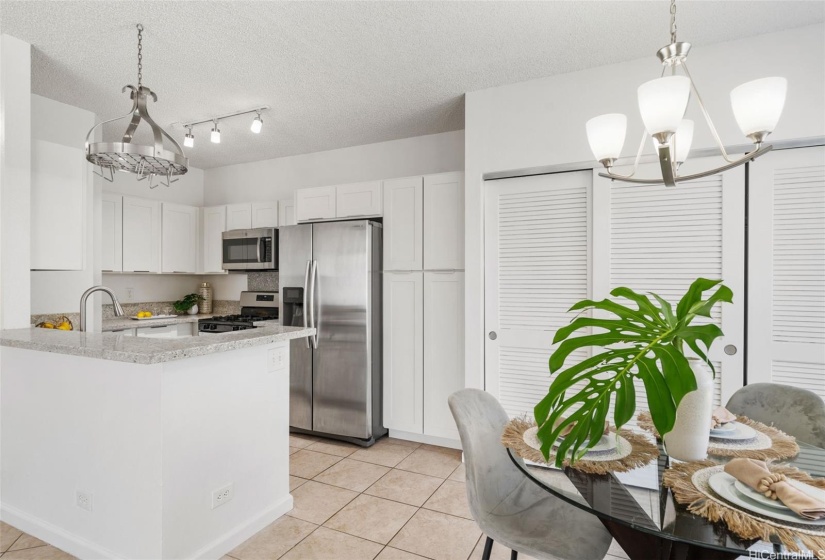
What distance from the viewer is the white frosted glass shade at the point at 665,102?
130cm

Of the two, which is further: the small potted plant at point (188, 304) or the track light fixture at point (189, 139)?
the small potted plant at point (188, 304)

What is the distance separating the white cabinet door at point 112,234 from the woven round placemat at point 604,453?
4.17m

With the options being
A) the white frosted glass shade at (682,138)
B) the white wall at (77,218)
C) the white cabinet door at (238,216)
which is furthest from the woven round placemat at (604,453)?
the white cabinet door at (238,216)

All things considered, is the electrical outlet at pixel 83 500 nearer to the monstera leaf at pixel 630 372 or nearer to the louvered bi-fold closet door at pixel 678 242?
the monstera leaf at pixel 630 372

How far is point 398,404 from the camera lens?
3.70 meters

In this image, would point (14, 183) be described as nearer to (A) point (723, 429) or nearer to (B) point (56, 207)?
(B) point (56, 207)

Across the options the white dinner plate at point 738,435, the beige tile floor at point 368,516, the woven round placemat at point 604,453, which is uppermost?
the white dinner plate at point 738,435

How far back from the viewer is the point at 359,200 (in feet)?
12.7

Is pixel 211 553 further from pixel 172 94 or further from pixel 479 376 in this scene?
pixel 172 94

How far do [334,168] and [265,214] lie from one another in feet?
2.88

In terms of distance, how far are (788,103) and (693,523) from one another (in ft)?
8.06

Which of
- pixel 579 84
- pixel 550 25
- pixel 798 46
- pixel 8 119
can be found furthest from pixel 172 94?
pixel 798 46

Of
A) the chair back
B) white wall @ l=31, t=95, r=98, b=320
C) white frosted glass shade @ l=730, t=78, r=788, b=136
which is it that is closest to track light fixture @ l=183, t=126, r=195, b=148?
white wall @ l=31, t=95, r=98, b=320

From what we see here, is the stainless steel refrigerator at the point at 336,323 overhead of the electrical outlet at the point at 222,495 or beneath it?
overhead
